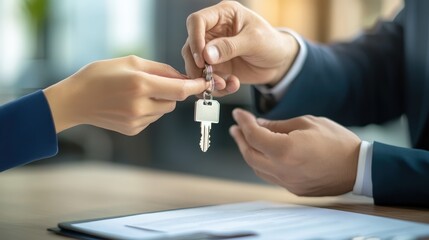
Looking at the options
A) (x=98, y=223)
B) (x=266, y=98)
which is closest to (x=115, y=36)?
(x=266, y=98)

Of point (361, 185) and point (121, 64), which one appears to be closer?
point (121, 64)

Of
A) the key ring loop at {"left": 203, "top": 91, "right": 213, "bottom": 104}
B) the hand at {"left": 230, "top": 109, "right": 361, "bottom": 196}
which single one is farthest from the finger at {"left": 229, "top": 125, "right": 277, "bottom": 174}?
the key ring loop at {"left": 203, "top": 91, "right": 213, "bottom": 104}

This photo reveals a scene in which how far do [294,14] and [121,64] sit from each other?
2198 millimetres

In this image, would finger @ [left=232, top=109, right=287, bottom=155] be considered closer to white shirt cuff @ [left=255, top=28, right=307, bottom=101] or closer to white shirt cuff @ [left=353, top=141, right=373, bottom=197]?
A: white shirt cuff @ [left=353, top=141, right=373, bottom=197]

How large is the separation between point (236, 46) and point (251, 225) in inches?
14.1

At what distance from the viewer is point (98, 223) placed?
2.98 feet

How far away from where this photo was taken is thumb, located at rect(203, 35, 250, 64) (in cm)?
106

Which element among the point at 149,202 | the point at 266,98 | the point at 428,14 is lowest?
the point at 149,202

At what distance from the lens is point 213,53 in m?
1.06

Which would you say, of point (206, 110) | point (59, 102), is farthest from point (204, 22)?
point (59, 102)

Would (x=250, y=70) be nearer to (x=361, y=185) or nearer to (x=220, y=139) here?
(x=361, y=185)

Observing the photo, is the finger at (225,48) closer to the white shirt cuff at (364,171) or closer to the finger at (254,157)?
the finger at (254,157)

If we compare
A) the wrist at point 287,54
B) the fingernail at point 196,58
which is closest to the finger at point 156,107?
the fingernail at point 196,58

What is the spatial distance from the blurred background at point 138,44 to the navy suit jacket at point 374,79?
3.99ft
